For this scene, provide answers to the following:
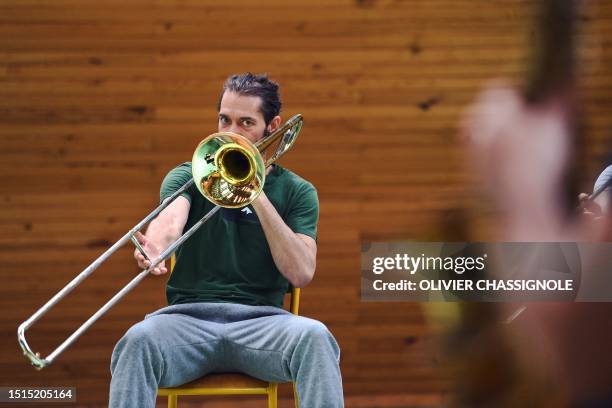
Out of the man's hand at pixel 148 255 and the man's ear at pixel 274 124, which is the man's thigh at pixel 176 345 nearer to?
the man's hand at pixel 148 255

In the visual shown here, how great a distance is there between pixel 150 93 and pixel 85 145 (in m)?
0.32

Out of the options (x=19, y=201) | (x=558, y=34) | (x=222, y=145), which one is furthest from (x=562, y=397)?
(x=19, y=201)

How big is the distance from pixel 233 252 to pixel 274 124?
36 cm

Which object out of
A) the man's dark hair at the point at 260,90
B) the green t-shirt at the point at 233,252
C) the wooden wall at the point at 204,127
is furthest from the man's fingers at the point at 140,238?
the wooden wall at the point at 204,127

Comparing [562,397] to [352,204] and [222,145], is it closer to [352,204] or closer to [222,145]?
[222,145]

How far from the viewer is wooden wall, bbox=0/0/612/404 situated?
3.00m

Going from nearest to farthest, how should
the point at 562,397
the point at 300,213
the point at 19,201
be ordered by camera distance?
the point at 562,397 → the point at 300,213 → the point at 19,201

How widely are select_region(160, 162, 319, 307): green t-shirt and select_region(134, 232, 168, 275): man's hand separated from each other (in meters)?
0.11

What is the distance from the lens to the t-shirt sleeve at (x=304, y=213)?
194cm

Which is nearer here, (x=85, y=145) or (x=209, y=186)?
(x=209, y=186)

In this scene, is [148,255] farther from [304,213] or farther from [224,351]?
[304,213]

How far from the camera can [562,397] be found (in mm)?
486

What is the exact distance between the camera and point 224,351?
5.95 feet

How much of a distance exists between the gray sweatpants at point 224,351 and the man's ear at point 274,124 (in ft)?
1.55
